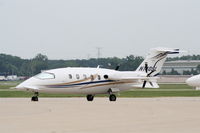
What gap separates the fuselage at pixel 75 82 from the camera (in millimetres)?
42344

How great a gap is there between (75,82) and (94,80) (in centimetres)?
151

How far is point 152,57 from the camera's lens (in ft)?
154

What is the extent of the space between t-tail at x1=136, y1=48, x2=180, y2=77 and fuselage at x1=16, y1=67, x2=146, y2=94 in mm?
910

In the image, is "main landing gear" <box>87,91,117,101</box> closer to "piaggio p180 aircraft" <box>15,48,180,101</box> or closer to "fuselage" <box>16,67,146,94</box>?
"piaggio p180 aircraft" <box>15,48,180,101</box>

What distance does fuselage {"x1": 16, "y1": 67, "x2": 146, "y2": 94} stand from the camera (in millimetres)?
42344
